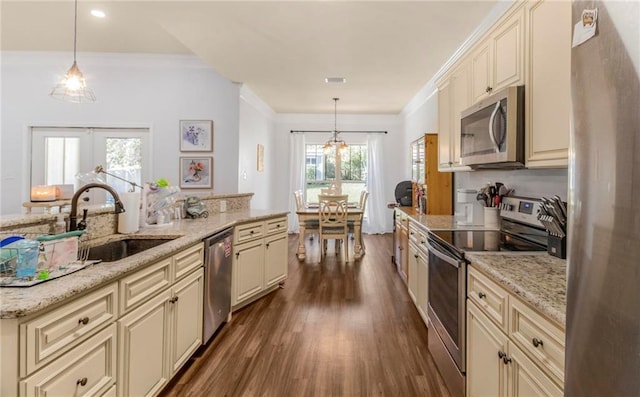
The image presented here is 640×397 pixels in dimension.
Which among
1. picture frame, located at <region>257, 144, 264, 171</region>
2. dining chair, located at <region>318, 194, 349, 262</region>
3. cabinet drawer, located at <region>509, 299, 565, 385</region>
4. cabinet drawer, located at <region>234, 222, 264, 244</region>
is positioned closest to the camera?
cabinet drawer, located at <region>509, 299, 565, 385</region>

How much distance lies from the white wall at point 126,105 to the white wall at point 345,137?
104 inches

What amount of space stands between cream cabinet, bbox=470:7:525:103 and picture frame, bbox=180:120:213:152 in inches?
136

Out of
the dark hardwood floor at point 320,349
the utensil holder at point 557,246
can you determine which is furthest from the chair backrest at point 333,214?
the utensil holder at point 557,246

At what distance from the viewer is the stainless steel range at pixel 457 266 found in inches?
63.2

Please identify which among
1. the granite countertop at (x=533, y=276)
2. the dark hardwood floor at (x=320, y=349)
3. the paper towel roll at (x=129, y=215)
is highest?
the paper towel roll at (x=129, y=215)

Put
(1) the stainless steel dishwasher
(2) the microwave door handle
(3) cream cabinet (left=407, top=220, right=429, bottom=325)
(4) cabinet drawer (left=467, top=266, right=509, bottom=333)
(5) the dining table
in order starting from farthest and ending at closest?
(5) the dining table, (3) cream cabinet (left=407, top=220, right=429, bottom=325), (1) the stainless steel dishwasher, (2) the microwave door handle, (4) cabinet drawer (left=467, top=266, right=509, bottom=333)

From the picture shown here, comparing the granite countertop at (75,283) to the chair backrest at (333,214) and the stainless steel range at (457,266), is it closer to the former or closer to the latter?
the stainless steel range at (457,266)

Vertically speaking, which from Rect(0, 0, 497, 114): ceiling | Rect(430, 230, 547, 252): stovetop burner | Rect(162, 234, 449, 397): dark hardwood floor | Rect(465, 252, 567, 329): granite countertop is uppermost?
Rect(0, 0, 497, 114): ceiling

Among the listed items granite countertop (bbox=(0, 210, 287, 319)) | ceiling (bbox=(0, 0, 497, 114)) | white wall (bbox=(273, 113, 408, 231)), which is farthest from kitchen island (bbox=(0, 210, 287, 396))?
white wall (bbox=(273, 113, 408, 231))

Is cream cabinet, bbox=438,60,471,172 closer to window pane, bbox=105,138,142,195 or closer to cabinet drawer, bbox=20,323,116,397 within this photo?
cabinet drawer, bbox=20,323,116,397

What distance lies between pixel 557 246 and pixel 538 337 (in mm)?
633

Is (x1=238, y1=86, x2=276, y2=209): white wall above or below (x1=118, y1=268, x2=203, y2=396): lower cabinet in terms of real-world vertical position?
above

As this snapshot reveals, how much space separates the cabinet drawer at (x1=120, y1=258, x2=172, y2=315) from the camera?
4.42 feet

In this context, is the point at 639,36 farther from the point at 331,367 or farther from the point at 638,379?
the point at 331,367
